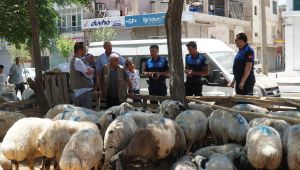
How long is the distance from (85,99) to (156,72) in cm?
161

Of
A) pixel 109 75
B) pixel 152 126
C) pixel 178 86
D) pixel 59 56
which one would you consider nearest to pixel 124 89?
pixel 109 75

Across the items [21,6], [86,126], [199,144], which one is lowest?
[199,144]

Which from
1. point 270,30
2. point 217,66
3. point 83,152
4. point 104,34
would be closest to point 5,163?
point 83,152

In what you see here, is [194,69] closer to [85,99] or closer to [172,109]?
[172,109]

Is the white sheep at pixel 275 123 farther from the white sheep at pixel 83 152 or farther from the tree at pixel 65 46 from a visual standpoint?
the tree at pixel 65 46

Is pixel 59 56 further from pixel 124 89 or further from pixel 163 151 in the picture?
pixel 163 151

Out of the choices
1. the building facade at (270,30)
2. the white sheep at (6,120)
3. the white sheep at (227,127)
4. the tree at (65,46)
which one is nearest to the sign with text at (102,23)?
the tree at (65,46)

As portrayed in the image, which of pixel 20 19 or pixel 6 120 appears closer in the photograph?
pixel 6 120

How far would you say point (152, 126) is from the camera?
6320 millimetres

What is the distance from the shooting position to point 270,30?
55656mm

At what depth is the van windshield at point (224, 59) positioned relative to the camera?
454 inches

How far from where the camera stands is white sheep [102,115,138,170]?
627 centimetres

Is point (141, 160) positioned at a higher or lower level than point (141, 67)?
lower

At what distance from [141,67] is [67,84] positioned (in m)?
3.26
